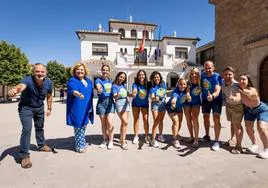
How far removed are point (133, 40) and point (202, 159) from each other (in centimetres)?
2016

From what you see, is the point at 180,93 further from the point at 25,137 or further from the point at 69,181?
the point at 25,137

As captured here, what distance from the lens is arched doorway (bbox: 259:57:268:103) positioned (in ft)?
39.6

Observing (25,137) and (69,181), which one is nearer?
(69,181)

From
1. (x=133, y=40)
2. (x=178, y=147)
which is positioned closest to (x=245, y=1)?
(x=133, y=40)

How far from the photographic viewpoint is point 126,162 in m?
3.51

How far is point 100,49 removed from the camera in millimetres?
20062

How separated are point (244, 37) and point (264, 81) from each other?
3443 mm

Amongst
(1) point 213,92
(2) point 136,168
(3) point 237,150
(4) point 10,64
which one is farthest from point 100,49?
(2) point 136,168

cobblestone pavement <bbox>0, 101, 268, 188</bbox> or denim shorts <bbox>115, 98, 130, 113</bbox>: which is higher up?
denim shorts <bbox>115, 98, 130, 113</bbox>

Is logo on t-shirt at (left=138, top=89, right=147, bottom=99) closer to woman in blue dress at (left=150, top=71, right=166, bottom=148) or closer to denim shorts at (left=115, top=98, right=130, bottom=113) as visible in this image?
woman in blue dress at (left=150, top=71, right=166, bottom=148)

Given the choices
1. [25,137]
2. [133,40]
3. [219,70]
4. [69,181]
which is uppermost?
[133,40]

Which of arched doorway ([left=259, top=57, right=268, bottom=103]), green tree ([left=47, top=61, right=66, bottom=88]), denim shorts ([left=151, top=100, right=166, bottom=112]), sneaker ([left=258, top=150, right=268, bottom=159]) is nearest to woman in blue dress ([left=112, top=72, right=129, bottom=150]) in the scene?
denim shorts ([left=151, top=100, right=166, bottom=112])

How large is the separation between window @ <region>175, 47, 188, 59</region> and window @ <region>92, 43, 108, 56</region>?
27.9 ft

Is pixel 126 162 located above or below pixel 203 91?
below
